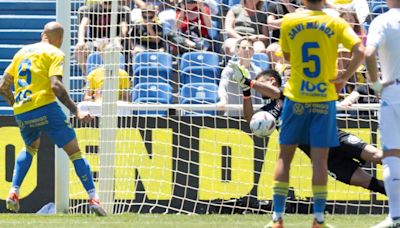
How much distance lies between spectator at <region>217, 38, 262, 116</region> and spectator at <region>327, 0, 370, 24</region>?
129 cm

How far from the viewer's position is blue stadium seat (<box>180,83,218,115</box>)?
45.0 ft

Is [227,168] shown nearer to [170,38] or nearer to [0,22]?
[170,38]

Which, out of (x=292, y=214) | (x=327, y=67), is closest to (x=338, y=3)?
(x=292, y=214)

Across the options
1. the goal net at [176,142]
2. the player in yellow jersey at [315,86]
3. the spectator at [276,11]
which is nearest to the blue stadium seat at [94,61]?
the goal net at [176,142]

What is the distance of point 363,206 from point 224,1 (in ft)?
13.7

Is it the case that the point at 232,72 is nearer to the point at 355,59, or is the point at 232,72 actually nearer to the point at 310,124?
the point at 310,124

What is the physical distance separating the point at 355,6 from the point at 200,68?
225 cm

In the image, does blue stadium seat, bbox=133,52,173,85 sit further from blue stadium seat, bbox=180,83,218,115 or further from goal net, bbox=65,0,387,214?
blue stadium seat, bbox=180,83,218,115

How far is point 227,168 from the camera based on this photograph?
43.8ft

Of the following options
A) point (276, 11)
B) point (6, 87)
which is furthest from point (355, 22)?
point (6, 87)

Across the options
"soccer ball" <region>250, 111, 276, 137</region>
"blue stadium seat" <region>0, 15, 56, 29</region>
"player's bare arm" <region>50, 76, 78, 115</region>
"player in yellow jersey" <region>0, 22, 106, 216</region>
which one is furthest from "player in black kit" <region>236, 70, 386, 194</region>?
"blue stadium seat" <region>0, 15, 56, 29</region>

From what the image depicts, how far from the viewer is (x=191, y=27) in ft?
45.8

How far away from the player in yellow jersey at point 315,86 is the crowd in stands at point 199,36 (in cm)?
426

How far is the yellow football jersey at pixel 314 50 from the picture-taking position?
880 centimetres
